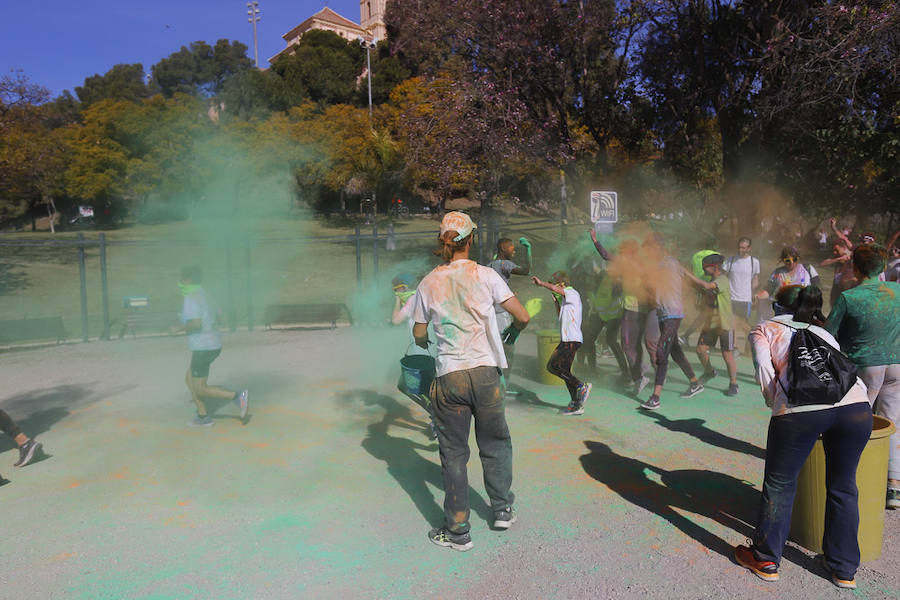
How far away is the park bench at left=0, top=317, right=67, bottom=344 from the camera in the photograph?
36.1 ft

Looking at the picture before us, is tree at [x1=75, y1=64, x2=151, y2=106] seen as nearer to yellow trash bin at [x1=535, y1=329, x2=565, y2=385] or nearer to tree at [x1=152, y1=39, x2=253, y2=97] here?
tree at [x1=152, y1=39, x2=253, y2=97]

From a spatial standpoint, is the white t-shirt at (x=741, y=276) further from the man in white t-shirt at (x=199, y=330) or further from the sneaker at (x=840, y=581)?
the man in white t-shirt at (x=199, y=330)

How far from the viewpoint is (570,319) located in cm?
628

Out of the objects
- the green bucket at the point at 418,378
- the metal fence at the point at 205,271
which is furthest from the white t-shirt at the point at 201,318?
the metal fence at the point at 205,271

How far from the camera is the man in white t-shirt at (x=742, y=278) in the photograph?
27.3ft

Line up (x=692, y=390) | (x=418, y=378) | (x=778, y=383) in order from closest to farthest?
1. (x=778, y=383)
2. (x=418, y=378)
3. (x=692, y=390)

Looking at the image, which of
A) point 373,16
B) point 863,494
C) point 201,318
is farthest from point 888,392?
point 373,16

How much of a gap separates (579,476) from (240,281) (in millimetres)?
19024

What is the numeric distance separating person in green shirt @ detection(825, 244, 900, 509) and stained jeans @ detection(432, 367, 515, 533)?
2.09m

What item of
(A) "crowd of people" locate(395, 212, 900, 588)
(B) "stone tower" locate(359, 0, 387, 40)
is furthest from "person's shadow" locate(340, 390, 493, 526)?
(B) "stone tower" locate(359, 0, 387, 40)

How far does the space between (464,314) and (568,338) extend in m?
2.74

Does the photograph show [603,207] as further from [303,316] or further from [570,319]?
[303,316]

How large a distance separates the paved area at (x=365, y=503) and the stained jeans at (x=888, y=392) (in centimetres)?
65

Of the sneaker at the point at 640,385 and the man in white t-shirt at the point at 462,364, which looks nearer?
the man in white t-shirt at the point at 462,364
